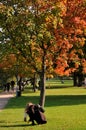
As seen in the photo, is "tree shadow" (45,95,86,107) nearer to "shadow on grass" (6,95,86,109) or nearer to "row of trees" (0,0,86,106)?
"shadow on grass" (6,95,86,109)

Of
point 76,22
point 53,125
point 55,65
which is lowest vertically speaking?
point 53,125

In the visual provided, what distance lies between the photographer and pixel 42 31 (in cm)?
2152

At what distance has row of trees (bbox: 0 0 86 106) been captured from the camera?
2155cm

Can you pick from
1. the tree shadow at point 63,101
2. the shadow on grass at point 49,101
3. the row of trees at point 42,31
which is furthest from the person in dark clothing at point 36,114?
the tree shadow at point 63,101

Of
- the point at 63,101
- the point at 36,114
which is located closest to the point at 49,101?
the point at 63,101

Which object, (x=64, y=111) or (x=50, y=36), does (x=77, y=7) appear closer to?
(x=50, y=36)

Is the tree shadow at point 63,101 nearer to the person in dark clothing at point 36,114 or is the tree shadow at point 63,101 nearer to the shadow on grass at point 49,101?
the shadow on grass at point 49,101

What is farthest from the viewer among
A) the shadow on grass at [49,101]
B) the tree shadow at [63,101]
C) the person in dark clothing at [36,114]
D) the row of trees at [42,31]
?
the tree shadow at [63,101]

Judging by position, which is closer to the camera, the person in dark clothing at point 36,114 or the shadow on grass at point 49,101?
the person in dark clothing at point 36,114

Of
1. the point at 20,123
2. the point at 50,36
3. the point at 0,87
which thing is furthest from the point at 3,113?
the point at 0,87

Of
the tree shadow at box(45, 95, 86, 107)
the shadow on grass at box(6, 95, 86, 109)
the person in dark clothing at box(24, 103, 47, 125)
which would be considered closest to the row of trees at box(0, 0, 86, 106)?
the person in dark clothing at box(24, 103, 47, 125)

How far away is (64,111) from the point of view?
28.7 m

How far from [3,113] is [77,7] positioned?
7.99 meters

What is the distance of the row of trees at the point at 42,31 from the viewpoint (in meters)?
21.5
